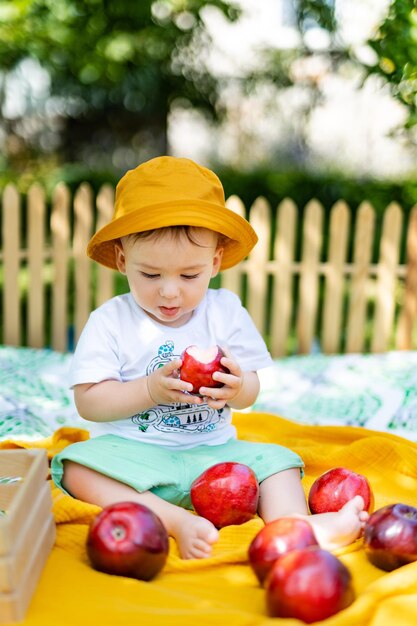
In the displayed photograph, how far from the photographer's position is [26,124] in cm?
1347

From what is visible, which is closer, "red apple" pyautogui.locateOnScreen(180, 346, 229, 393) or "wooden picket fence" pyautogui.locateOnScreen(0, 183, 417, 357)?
"red apple" pyautogui.locateOnScreen(180, 346, 229, 393)

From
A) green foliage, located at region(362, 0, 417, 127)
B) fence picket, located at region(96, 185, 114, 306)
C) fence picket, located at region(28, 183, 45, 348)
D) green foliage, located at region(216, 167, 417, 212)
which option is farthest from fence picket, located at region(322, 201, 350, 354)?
green foliage, located at region(216, 167, 417, 212)

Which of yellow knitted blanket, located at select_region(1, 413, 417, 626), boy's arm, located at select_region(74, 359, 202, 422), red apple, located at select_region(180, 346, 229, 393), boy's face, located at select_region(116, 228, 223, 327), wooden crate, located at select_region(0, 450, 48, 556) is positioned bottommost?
yellow knitted blanket, located at select_region(1, 413, 417, 626)

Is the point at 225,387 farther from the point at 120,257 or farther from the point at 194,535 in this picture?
the point at 120,257

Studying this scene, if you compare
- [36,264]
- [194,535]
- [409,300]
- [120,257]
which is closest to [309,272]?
[409,300]

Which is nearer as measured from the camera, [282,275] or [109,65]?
[282,275]

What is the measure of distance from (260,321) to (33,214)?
1.93 meters

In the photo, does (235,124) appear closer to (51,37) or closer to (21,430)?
(51,37)

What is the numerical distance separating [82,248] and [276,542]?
13.1 ft

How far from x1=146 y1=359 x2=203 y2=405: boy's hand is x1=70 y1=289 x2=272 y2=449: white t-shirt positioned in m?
0.24

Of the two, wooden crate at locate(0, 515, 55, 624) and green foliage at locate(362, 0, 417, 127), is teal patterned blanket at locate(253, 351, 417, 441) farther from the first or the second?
wooden crate at locate(0, 515, 55, 624)

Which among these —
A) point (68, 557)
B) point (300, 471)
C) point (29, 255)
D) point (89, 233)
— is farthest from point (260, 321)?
point (68, 557)

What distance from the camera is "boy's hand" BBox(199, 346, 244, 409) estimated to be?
2.43m

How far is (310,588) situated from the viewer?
5.87 feet
